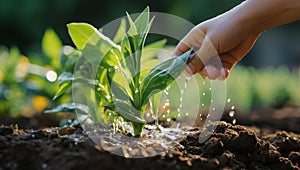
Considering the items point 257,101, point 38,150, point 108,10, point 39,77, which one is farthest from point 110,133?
point 108,10

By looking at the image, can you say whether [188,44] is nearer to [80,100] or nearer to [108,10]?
[80,100]

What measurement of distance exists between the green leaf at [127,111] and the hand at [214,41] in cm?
29

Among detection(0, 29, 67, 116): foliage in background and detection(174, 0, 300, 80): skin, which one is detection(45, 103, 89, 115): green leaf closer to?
detection(174, 0, 300, 80): skin

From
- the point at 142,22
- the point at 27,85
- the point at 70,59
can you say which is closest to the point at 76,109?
the point at 70,59

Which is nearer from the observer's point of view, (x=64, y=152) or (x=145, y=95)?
(x=64, y=152)

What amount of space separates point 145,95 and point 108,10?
990 centimetres

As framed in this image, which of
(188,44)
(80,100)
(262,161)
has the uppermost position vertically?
(188,44)

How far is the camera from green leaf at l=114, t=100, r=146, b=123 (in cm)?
199

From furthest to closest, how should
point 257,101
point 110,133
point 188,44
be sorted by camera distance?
point 257,101 → point 188,44 → point 110,133

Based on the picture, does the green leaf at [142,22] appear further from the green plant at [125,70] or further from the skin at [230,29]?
the skin at [230,29]

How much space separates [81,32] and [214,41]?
0.53 m

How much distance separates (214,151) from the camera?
1864mm

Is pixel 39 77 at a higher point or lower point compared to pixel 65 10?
lower

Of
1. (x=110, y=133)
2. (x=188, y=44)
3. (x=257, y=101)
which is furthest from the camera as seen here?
(x=257, y=101)
